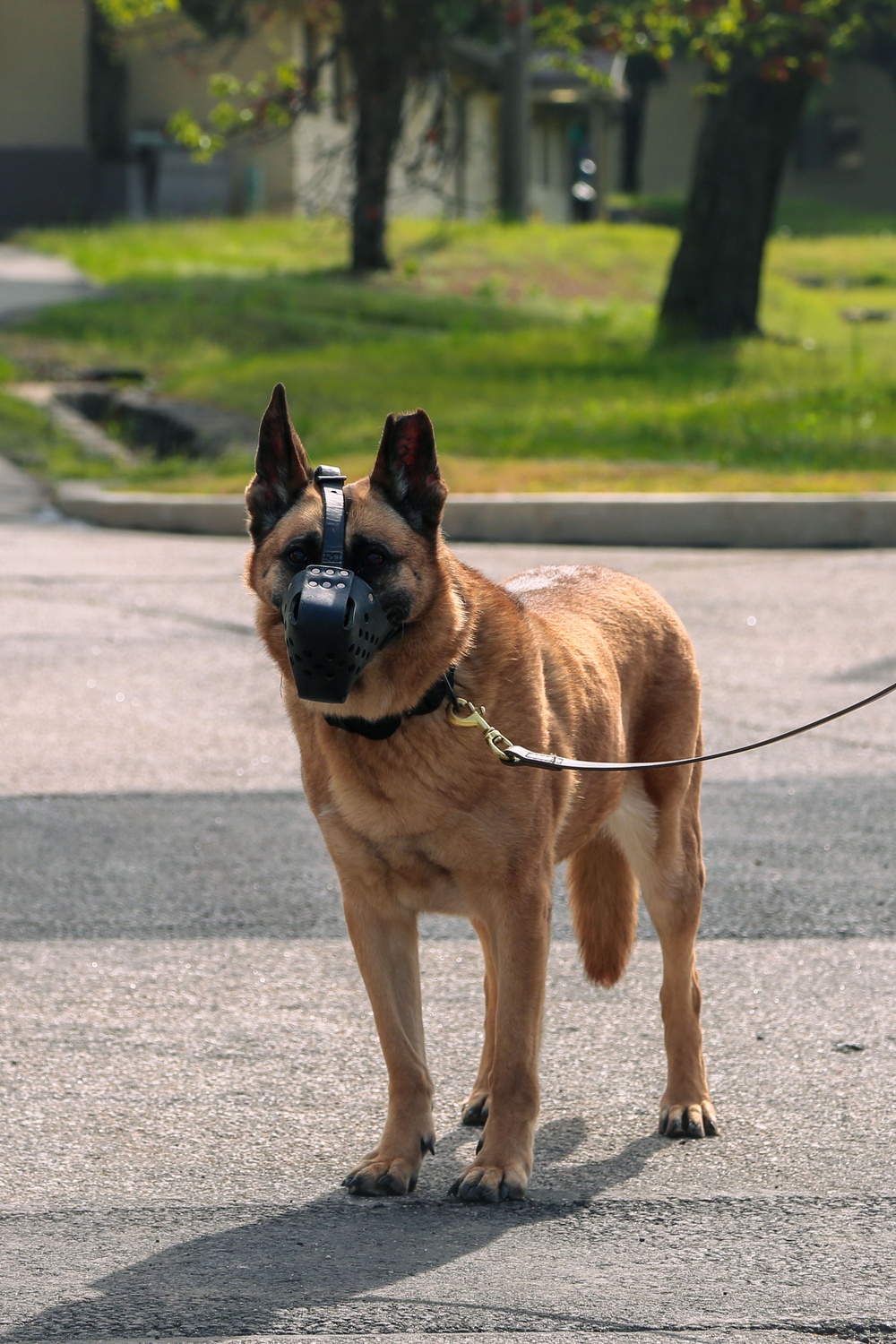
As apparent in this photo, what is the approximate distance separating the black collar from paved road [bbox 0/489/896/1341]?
2.97 ft

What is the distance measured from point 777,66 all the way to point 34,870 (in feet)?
Answer: 48.6

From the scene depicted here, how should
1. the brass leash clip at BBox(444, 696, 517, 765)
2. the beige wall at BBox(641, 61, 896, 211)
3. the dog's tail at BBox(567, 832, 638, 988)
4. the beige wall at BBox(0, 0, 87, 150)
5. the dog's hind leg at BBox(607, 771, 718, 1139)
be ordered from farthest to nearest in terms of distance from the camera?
1. the beige wall at BBox(641, 61, 896, 211)
2. the beige wall at BBox(0, 0, 87, 150)
3. the dog's tail at BBox(567, 832, 638, 988)
4. the dog's hind leg at BBox(607, 771, 718, 1139)
5. the brass leash clip at BBox(444, 696, 517, 765)

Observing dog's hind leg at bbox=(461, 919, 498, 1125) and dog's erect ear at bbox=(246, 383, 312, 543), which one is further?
dog's hind leg at bbox=(461, 919, 498, 1125)

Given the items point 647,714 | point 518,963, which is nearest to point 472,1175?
point 518,963

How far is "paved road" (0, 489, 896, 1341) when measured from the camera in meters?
3.04

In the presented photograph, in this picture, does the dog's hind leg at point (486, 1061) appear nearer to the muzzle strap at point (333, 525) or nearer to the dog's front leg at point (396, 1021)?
the dog's front leg at point (396, 1021)

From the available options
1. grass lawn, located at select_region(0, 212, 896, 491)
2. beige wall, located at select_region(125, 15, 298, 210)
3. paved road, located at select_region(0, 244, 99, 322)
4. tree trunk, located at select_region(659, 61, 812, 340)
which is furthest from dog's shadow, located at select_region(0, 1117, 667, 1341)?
beige wall, located at select_region(125, 15, 298, 210)

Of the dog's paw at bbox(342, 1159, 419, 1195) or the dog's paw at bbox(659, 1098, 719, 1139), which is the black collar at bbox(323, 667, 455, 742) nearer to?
the dog's paw at bbox(342, 1159, 419, 1195)

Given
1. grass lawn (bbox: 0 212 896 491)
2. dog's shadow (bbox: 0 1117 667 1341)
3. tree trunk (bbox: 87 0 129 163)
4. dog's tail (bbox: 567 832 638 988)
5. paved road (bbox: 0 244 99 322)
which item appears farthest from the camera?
tree trunk (bbox: 87 0 129 163)

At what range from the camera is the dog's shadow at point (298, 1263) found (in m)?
2.92

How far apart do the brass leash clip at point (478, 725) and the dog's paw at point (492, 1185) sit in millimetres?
786

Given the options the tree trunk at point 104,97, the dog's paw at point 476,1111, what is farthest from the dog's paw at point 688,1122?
the tree trunk at point 104,97

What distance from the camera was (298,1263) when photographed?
10.3 feet

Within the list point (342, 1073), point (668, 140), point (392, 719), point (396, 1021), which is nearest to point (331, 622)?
point (392, 719)
